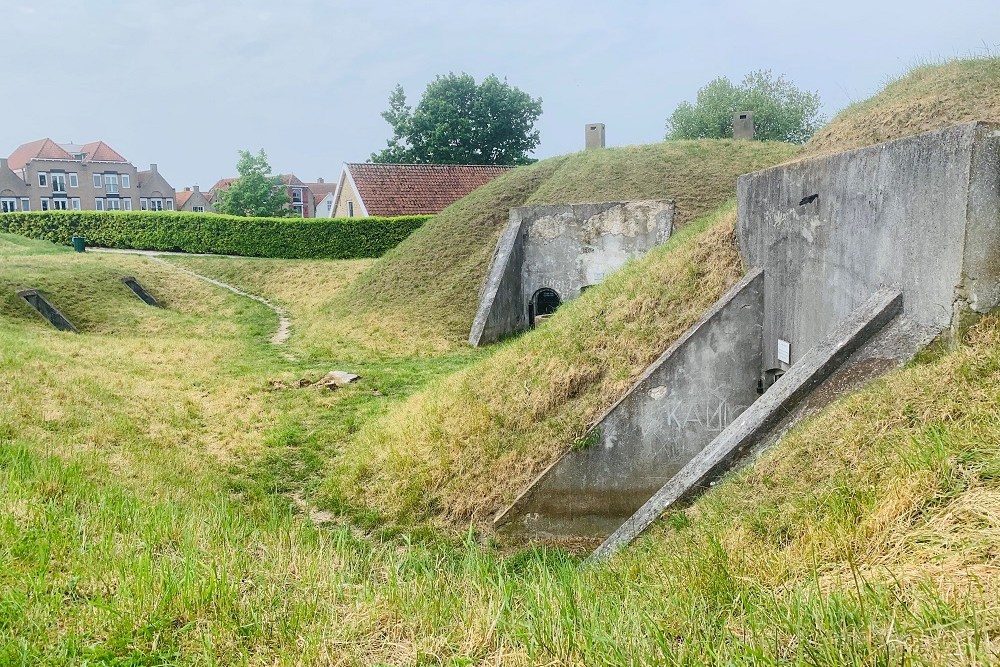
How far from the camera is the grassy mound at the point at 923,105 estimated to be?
788 cm

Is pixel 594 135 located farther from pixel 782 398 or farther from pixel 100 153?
pixel 100 153

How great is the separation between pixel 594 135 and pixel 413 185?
11.8 m

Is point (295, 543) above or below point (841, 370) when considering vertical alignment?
below

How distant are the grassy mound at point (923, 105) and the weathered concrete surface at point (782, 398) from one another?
2902 mm

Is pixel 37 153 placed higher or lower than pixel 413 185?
higher

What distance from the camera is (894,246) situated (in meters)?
5.89

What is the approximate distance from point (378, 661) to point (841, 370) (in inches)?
175

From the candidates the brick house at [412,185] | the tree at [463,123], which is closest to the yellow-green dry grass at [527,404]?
the brick house at [412,185]

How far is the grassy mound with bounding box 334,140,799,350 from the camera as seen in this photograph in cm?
2047

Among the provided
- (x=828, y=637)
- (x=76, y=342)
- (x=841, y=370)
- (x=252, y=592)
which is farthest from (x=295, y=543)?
(x=76, y=342)

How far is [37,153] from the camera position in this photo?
7075cm

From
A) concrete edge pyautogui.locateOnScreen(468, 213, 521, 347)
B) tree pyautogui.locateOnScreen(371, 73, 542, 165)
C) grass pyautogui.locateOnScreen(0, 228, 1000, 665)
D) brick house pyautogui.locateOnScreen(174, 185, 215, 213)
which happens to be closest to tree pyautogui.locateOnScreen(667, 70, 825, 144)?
tree pyautogui.locateOnScreen(371, 73, 542, 165)

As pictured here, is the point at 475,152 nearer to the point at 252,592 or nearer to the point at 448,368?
the point at 448,368

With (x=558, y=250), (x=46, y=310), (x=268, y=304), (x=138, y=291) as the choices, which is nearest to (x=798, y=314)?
(x=558, y=250)
